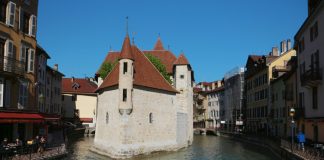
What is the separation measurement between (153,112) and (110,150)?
6.10 m

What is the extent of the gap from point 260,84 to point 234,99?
61.9 feet

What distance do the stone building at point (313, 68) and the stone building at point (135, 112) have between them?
1443 centimetres

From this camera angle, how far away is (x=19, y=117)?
85.7 ft

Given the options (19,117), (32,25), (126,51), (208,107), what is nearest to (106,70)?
(126,51)

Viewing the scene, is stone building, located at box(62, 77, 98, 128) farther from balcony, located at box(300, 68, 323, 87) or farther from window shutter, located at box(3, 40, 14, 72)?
balcony, located at box(300, 68, 323, 87)

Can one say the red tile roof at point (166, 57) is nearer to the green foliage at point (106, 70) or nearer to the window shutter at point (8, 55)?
the green foliage at point (106, 70)

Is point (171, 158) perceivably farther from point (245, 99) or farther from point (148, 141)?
point (245, 99)

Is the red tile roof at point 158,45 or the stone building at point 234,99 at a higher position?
the red tile roof at point 158,45

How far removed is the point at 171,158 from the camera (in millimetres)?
36312

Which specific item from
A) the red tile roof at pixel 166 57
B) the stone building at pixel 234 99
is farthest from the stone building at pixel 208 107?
the red tile roof at pixel 166 57

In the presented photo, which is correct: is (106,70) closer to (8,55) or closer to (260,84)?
(8,55)

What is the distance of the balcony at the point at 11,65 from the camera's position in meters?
26.7

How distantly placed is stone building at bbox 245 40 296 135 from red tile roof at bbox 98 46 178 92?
77.0 feet

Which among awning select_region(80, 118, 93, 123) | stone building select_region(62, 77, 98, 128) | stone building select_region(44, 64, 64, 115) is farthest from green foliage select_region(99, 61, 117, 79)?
awning select_region(80, 118, 93, 123)
